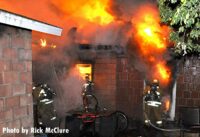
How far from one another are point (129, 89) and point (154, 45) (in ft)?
7.46

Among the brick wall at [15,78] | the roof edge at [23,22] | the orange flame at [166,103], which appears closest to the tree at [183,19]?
the roof edge at [23,22]

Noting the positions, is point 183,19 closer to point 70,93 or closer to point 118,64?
point 118,64

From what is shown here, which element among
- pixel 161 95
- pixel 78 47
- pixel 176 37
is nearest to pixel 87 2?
pixel 78 47

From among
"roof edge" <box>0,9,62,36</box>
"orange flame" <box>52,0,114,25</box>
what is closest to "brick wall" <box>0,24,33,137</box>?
"roof edge" <box>0,9,62,36</box>

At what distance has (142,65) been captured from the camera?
12133 mm

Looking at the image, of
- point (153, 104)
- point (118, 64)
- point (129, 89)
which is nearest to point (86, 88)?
point (118, 64)

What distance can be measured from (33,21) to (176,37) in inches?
95.1

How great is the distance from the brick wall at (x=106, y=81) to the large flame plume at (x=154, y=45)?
147cm

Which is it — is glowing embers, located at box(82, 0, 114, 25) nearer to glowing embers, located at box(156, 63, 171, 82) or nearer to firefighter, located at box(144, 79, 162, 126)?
glowing embers, located at box(156, 63, 171, 82)

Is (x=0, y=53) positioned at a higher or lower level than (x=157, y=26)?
lower

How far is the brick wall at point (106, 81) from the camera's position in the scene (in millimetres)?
12805

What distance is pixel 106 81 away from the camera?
12875mm

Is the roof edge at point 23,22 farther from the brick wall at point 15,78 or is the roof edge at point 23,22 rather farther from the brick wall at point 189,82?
the brick wall at point 189,82

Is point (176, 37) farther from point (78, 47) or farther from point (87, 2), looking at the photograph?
point (87, 2)
